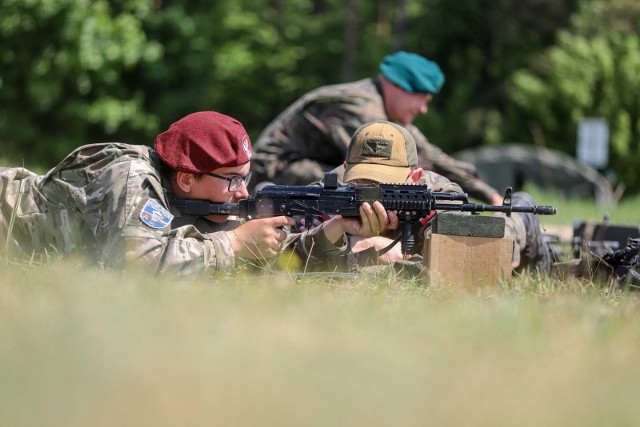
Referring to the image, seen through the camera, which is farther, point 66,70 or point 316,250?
point 66,70

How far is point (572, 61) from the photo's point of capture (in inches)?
1328

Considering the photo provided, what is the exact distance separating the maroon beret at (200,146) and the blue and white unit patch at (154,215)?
344 mm

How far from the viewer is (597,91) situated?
1312 inches

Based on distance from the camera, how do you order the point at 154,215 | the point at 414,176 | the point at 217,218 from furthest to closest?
the point at 414,176, the point at 217,218, the point at 154,215

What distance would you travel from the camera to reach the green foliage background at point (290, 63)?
29188 millimetres

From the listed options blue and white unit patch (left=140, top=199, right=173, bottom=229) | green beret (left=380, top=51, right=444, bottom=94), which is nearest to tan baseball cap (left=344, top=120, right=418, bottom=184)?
blue and white unit patch (left=140, top=199, right=173, bottom=229)

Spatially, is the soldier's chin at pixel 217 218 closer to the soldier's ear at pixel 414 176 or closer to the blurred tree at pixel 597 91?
the soldier's ear at pixel 414 176

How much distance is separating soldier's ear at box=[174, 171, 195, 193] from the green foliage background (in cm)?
1932

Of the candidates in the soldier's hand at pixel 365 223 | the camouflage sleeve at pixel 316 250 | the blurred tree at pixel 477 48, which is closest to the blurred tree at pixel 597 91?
the blurred tree at pixel 477 48

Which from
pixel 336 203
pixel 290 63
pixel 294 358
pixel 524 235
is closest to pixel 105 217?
pixel 336 203

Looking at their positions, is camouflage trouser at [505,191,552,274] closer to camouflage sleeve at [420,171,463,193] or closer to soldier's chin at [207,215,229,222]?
camouflage sleeve at [420,171,463,193]

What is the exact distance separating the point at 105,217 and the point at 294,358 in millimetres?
2002

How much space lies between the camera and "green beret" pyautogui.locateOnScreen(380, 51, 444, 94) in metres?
9.48

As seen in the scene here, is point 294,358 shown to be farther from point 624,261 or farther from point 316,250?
point 624,261
